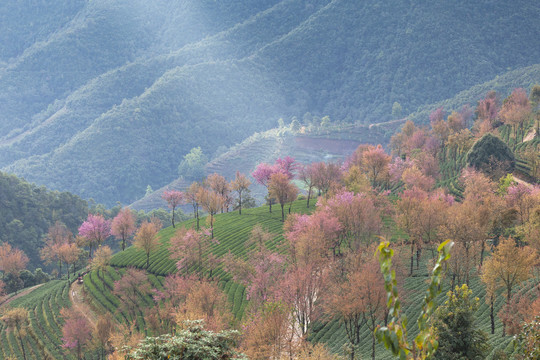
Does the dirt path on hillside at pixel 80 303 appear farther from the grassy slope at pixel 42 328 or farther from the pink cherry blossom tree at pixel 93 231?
the pink cherry blossom tree at pixel 93 231

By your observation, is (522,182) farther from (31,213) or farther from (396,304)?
(31,213)

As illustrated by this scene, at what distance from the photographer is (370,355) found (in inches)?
1500

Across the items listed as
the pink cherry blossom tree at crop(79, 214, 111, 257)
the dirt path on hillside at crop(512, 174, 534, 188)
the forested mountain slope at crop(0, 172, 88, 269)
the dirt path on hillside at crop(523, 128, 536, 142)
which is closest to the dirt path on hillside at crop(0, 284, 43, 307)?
the pink cherry blossom tree at crop(79, 214, 111, 257)

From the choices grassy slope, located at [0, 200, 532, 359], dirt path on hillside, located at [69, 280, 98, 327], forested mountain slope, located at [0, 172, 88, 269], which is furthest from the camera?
forested mountain slope, located at [0, 172, 88, 269]

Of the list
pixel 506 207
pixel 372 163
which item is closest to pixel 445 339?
pixel 506 207

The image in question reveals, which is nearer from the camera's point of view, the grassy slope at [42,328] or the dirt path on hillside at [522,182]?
the grassy slope at [42,328]

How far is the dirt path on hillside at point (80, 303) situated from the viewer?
6146 cm

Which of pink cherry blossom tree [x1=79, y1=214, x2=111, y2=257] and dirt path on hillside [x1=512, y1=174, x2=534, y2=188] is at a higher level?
dirt path on hillside [x1=512, y1=174, x2=534, y2=188]

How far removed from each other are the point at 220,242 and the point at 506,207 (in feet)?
150

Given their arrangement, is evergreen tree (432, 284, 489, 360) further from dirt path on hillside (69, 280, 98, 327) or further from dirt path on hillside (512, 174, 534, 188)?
dirt path on hillside (512, 174, 534, 188)

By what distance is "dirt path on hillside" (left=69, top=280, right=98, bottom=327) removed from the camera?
61456 mm

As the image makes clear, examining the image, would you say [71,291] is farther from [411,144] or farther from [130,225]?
[411,144]

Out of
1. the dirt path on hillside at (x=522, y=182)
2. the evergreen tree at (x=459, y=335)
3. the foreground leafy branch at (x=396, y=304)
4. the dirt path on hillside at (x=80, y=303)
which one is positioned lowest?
the dirt path on hillside at (x=80, y=303)

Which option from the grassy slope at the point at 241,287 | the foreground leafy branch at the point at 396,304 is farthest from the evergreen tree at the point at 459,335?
the foreground leafy branch at the point at 396,304
